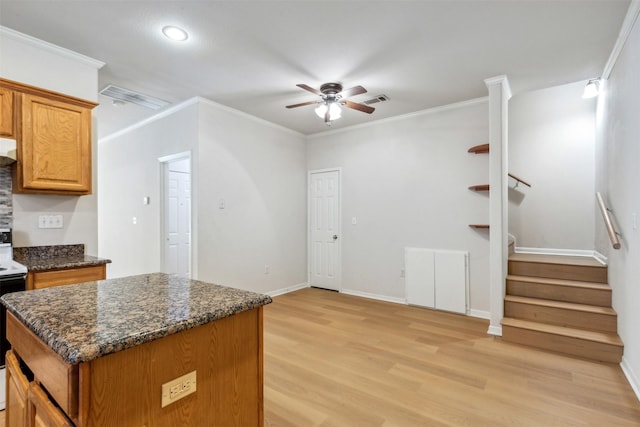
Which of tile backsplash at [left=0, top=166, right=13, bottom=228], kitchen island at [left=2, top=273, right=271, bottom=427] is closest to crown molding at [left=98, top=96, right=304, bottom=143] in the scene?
tile backsplash at [left=0, top=166, right=13, bottom=228]

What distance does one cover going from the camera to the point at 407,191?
14.8 ft

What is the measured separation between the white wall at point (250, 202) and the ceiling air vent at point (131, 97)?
26.9 inches

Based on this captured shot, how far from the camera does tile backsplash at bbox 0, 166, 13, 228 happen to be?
97.5 inches

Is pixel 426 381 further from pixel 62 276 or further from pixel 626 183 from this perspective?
pixel 62 276

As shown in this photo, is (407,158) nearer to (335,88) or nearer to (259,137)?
(335,88)

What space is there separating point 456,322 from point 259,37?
3.64m

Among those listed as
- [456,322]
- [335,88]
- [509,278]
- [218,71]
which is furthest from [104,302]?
[509,278]

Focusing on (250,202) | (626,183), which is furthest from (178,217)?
(626,183)

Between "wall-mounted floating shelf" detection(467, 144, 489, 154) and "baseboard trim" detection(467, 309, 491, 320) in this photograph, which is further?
"baseboard trim" detection(467, 309, 491, 320)

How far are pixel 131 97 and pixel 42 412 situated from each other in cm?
382

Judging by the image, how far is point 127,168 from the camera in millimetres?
5164

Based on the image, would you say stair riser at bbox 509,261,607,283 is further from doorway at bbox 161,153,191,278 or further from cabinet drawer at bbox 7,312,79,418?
doorway at bbox 161,153,191,278

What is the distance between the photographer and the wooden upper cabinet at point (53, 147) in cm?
245

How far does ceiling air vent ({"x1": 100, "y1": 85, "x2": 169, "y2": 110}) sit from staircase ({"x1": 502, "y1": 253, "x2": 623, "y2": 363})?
4833mm
